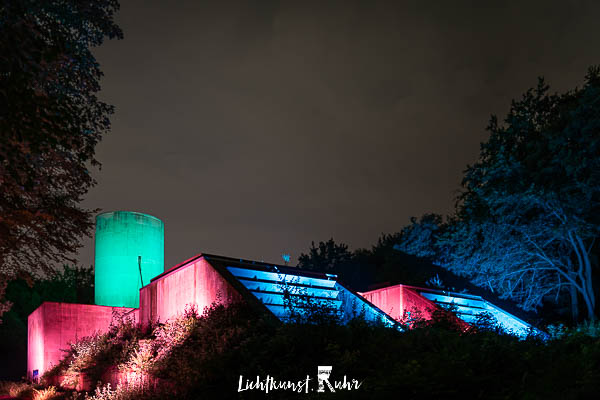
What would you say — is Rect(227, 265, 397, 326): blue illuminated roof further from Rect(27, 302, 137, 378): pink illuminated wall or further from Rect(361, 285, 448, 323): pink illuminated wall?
Rect(27, 302, 137, 378): pink illuminated wall

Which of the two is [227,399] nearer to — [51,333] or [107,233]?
[51,333]

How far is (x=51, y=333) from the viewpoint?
15.0 meters

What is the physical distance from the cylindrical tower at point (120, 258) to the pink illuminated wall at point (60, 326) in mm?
2593

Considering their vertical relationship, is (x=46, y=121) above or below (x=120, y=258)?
above

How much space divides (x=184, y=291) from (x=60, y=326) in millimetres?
6344

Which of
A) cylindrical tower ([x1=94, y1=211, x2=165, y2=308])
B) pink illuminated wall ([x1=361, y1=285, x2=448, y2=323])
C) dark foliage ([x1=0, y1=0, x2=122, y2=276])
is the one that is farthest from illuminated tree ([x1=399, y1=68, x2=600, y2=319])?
dark foliage ([x1=0, y1=0, x2=122, y2=276])

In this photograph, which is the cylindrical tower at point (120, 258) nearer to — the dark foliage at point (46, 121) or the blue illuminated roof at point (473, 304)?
the dark foliage at point (46, 121)

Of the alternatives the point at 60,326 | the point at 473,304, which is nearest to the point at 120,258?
the point at 60,326

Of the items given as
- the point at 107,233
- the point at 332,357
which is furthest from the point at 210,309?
the point at 107,233

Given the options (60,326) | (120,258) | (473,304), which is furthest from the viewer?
(120,258)

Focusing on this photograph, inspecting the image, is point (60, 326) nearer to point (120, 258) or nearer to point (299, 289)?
point (120, 258)

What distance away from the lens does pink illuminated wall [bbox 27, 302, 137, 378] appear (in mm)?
14875

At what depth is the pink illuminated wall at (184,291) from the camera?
10.4 metres

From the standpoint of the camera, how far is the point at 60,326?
49.9 feet
